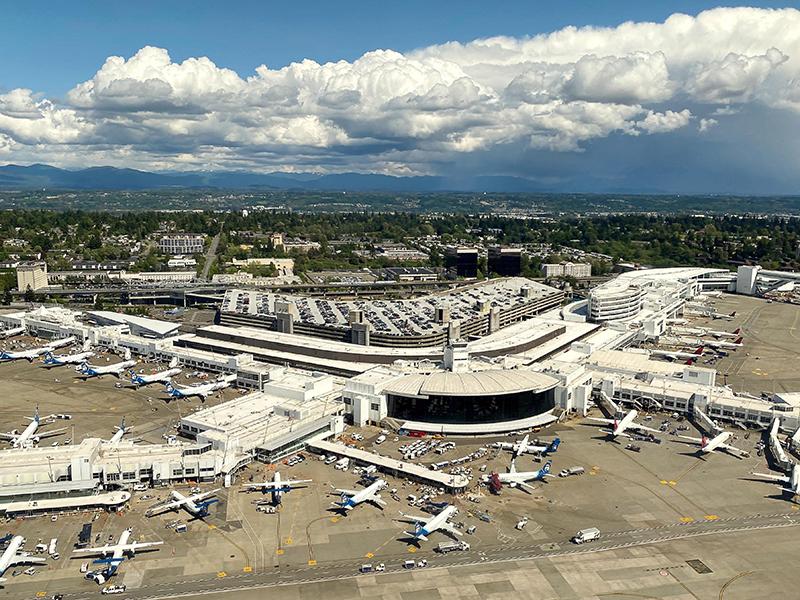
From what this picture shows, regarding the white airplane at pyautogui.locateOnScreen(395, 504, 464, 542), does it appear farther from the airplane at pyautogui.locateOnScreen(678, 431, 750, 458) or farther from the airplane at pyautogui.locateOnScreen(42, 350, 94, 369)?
the airplane at pyautogui.locateOnScreen(42, 350, 94, 369)

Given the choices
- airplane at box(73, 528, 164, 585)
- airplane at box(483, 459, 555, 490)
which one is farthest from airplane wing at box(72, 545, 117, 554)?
airplane at box(483, 459, 555, 490)

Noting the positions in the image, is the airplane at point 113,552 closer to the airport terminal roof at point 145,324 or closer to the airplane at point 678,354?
the airport terminal roof at point 145,324

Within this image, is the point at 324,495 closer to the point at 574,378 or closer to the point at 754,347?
the point at 574,378

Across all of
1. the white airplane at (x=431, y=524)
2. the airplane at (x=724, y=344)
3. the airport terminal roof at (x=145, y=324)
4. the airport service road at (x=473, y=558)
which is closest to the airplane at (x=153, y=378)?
the airport terminal roof at (x=145, y=324)

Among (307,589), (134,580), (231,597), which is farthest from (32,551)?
(307,589)

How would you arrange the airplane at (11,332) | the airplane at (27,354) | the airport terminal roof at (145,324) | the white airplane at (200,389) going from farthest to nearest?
1. the airplane at (11,332)
2. the airport terminal roof at (145,324)
3. the airplane at (27,354)
4. the white airplane at (200,389)

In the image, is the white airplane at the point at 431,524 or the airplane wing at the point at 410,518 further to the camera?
the airplane wing at the point at 410,518
